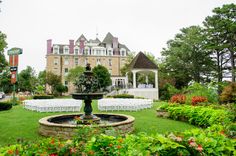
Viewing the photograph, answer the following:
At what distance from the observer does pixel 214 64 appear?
115 ft

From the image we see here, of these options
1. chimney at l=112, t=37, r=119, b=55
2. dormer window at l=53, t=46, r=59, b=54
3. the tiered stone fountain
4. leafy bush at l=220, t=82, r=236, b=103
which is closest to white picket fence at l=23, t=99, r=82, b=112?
the tiered stone fountain

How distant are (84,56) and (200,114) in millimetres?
44142

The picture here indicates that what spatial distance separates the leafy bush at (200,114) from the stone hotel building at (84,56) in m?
35.9

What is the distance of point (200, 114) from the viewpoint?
420 inches

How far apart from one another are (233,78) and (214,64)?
623 cm

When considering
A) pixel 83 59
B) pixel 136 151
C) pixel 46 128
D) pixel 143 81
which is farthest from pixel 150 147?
pixel 83 59

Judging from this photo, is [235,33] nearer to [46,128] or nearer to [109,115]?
[109,115]

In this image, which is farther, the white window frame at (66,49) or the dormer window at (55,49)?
the white window frame at (66,49)

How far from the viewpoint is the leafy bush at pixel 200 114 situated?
365 inches

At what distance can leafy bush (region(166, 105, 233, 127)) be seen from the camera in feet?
30.5

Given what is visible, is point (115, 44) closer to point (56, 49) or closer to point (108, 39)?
point (108, 39)

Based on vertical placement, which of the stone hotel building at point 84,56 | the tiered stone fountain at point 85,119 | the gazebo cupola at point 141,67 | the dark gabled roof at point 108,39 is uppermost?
the dark gabled roof at point 108,39

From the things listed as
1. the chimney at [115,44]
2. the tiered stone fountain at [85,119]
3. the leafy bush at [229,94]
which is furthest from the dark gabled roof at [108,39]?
the tiered stone fountain at [85,119]

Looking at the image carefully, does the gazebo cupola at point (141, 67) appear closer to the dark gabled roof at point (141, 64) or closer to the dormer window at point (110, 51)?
the dark gabled roof at point (141, 64)
